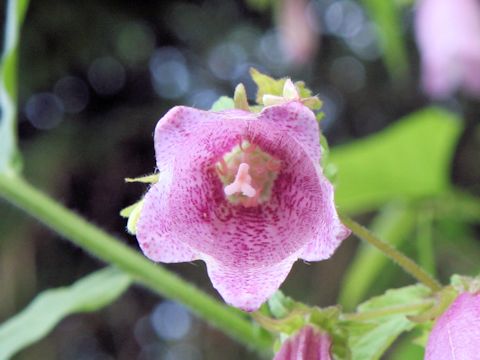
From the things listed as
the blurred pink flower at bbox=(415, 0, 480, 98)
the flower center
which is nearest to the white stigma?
the flower center

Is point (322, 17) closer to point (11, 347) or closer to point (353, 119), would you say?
point (353, 119)

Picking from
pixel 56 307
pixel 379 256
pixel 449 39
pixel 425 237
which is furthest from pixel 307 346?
pixel 449 39

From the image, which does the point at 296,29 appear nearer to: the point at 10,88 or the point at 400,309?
the point at 10,88

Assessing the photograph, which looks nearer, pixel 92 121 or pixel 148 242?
pixel 148 242

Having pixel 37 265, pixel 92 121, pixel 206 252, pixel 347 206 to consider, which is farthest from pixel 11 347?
pixel 92 121

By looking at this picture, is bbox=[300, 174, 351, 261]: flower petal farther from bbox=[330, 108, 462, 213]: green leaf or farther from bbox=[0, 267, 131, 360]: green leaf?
bbox=[330, 108, 462, 213]: green leaf

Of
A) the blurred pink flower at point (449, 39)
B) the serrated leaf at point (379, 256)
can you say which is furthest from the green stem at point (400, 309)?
the blurred pink flower at point (449, 39)

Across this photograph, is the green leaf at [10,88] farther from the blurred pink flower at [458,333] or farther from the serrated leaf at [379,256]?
the serrated leaf at [379,256]
